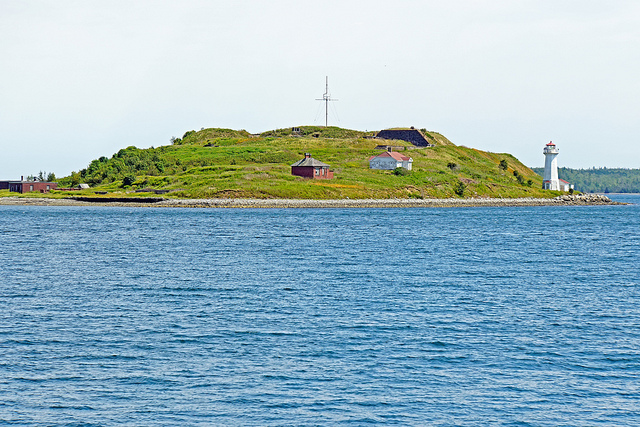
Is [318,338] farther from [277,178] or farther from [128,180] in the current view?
[128,180]

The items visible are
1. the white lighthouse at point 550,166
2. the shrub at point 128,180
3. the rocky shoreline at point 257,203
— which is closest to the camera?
the rocky shoreline at point 257,203

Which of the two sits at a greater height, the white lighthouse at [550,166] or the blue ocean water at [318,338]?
the white lighthouse at [550,166]

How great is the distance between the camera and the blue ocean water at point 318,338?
68.8 feet

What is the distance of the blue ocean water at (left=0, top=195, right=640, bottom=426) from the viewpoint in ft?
68.8

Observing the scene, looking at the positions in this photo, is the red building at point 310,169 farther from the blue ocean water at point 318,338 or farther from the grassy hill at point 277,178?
the blue ocean water at point 318,338

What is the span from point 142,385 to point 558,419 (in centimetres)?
1252

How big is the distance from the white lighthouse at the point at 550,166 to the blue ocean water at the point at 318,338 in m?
127

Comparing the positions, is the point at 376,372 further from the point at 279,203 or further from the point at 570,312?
the point at 279,203

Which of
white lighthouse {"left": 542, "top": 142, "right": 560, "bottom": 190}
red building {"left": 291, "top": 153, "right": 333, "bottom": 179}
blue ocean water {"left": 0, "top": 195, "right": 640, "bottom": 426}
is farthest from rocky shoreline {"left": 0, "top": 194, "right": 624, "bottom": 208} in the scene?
blue ocean water {"left": 0, "top": 195, "right": 640, "bottom": 426}

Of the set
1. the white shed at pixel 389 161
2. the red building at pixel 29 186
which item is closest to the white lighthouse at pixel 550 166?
the white shed at pixel 389 161

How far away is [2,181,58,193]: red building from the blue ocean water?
11733cm

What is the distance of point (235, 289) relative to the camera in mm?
41562

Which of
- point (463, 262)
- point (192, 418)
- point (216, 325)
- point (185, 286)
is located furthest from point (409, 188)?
point (192, 418)

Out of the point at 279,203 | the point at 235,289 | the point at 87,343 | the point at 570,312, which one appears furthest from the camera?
the point at 279,203
